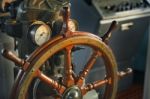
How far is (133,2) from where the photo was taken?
2.34m

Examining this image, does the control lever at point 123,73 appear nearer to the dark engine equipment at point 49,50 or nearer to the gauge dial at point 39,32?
the dark engine equipment at point 49,50

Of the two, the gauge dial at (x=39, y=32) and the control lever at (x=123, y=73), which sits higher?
the gauge dial at (x=39, y=32)

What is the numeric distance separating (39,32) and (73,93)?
0.31m

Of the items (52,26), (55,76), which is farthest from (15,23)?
(55,76)

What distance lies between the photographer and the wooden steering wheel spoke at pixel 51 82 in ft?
3.83

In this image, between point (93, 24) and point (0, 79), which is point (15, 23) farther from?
point (93, 24)

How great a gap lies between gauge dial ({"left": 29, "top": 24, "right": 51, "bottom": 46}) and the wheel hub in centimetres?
27

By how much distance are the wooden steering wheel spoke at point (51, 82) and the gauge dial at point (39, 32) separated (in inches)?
8.9

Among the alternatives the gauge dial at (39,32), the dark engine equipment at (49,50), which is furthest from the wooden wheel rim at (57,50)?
the gauge dial at (39,32)

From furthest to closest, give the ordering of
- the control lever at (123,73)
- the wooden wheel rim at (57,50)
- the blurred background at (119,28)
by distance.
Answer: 1. the blurred background at (119,28)
2. the control lever at (123,73)
3. the wooden wheel rim at (57,50)

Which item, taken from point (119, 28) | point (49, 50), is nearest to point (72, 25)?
point (49, 50)

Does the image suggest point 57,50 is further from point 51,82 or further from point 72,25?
point 72,25

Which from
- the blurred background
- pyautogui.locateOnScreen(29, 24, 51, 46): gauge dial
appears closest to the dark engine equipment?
pyautogui.locateOnScreen(29, 24, 51, 46): gauge dial

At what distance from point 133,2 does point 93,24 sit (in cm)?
42
